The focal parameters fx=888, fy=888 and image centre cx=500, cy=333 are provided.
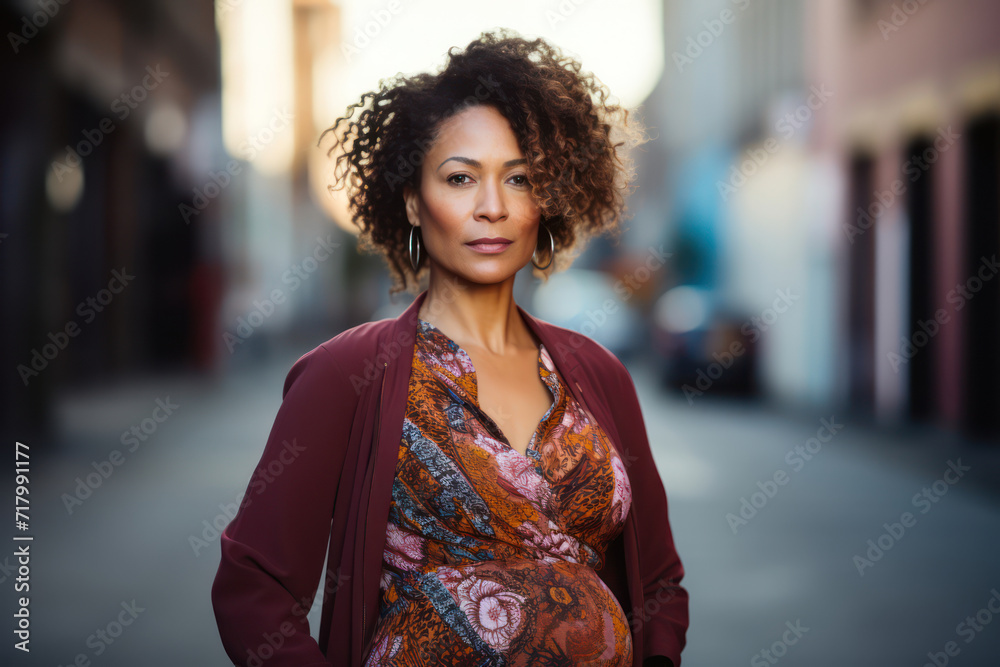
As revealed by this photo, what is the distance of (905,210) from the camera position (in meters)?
14.2

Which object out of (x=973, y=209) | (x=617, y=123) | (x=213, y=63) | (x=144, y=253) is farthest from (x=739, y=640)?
(x=213, y=63)

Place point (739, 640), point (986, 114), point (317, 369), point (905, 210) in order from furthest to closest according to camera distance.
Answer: point (905, 210), point (986, 114), point (739, 640), point (317, 369)

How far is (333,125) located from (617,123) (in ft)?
2.81

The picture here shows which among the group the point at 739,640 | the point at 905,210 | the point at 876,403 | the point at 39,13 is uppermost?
the point at 39,13

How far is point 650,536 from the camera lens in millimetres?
2367

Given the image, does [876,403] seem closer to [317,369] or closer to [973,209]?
[973,209]
